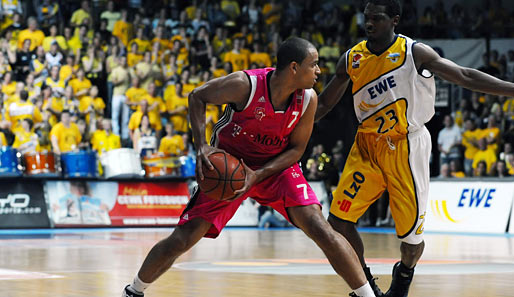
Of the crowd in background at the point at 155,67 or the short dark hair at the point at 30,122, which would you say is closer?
the short dark hair at the point at 30,122

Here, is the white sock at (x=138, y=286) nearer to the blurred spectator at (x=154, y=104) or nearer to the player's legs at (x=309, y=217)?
the player's legs at (x=309, y=217)

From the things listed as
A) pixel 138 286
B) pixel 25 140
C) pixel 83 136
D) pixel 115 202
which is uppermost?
pixel 138 286

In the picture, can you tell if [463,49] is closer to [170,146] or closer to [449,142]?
[449,142]

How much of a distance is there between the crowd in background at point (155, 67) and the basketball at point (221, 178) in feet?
38.5

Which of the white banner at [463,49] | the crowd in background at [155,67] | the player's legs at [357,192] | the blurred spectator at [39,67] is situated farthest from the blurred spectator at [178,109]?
the player's legs at [357,192]

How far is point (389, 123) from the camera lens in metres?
6.39

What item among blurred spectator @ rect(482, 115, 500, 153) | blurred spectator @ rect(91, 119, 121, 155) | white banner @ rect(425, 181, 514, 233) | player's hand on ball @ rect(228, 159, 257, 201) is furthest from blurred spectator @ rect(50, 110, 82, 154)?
player's hand on ball @ rect(228, 159, 257, 201)

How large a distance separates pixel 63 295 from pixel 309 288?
2007mm

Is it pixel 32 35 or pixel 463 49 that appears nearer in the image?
pixel 32 35

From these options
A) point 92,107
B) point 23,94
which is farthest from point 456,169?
point 23,94

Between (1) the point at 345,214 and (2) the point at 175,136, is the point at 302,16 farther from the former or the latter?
(1) the point at 345,214

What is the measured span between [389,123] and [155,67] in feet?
42.9

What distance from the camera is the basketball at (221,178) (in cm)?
532

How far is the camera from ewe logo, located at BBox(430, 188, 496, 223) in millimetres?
16594
